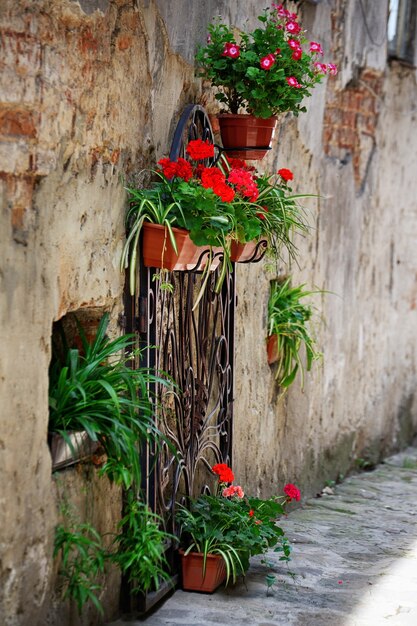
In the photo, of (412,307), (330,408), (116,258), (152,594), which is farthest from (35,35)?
(412,307)

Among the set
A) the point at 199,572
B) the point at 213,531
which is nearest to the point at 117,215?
the point at 213,531

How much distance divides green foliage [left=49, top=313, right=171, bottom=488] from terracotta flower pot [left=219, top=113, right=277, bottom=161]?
129 centimetres

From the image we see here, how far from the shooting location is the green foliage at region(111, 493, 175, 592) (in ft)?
12.6

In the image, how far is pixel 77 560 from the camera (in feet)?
12.1

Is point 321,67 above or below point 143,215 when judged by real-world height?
above

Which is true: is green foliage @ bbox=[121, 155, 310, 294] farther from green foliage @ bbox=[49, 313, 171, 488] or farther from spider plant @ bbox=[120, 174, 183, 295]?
green foliage @ bbox=[49, 313, 171, 488]

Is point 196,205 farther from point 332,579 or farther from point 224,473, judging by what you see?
point 332,579

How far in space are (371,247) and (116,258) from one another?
392cm

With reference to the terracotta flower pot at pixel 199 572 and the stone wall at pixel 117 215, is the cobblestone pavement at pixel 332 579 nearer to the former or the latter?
the terracotta flower pot at pixel 199 572

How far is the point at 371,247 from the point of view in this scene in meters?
7.66

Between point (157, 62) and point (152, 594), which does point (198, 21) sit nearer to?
point (157, 62)

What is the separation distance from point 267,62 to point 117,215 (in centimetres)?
100

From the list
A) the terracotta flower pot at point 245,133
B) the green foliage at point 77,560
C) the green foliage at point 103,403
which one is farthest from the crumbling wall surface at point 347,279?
the green foliage at point 77,560

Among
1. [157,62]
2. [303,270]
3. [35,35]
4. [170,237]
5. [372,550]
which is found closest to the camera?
[35,35]
